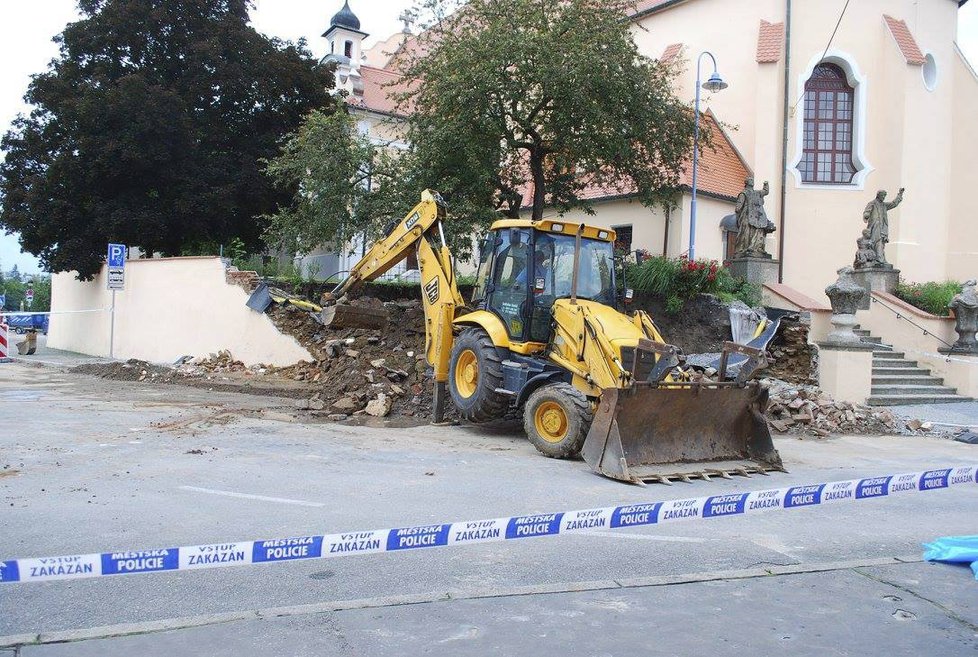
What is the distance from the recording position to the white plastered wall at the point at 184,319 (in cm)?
1823

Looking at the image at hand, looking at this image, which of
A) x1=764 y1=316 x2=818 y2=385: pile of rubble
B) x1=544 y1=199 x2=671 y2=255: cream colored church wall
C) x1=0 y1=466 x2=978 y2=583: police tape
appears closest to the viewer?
x1=0 y1=466 x2=978 y2=583: police tape

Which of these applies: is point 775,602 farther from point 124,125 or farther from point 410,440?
point 124,125

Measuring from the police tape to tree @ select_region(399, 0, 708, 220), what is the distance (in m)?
10.5

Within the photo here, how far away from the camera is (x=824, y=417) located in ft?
43.0

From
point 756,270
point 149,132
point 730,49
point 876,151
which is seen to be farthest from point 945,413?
point 149,132

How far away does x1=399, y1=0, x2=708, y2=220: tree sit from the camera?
14758 mm

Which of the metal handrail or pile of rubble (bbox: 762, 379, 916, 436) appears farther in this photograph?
the metal handrail

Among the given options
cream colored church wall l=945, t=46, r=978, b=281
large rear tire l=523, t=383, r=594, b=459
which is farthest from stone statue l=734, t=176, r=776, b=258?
large rear tire l=523, t=383, r=594, b=459

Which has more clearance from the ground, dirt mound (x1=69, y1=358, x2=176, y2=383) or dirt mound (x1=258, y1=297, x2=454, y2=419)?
dirt mound (x1=258, y1=297, x2=454, y2=419)

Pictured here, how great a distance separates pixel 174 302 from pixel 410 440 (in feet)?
41.1

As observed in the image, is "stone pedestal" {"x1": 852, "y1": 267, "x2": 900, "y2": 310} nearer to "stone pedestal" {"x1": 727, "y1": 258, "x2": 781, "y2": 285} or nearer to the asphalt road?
"stone pedestal" {"x1": 727, "y1": 258, "x2": 781, "y2": 285}

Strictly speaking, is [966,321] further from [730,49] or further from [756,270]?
[730,49]

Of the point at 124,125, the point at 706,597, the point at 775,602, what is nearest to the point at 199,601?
the point at 706,597

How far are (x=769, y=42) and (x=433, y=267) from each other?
17117 millimetres
